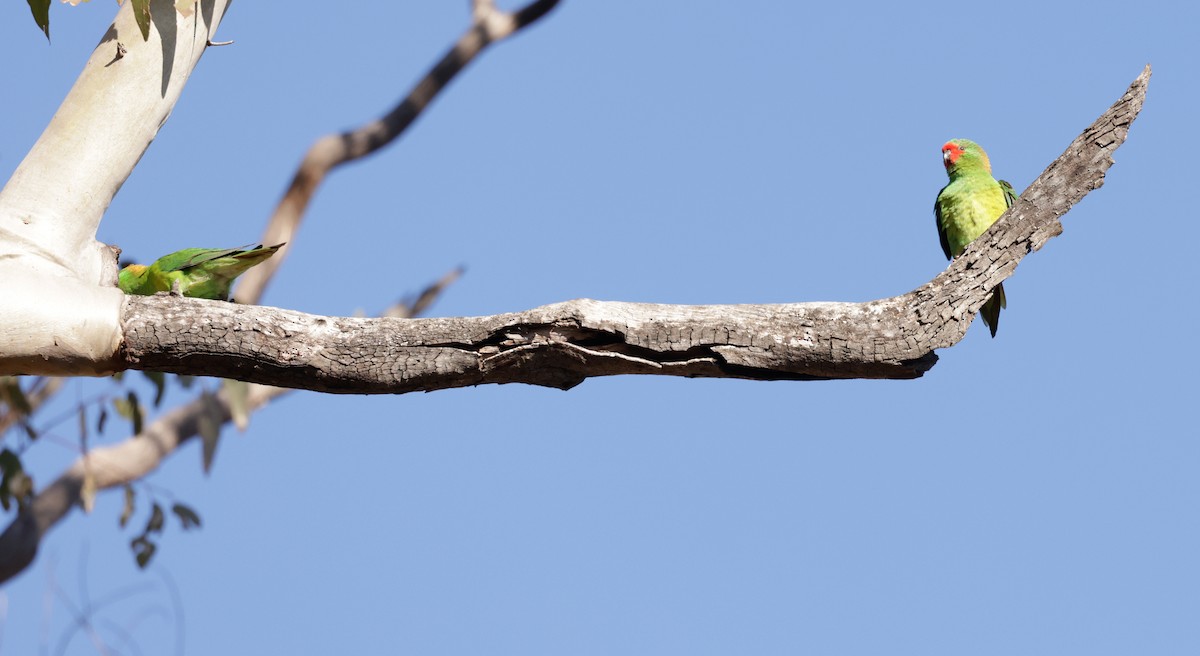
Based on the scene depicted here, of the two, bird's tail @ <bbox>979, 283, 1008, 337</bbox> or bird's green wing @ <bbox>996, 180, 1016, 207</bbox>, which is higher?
bird's green wing @ <bbox>996, 180, 1016, 207</bbox>

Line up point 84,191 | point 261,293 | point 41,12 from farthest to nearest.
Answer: point 261,293
point 41,12
point 84,191

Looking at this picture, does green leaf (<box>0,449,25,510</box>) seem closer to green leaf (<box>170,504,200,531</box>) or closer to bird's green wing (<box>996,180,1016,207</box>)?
green leaf (<box>170,504,200,531</box>)

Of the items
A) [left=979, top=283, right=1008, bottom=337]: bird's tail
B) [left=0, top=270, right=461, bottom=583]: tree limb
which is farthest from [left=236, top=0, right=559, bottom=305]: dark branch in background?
[left=979, top=283, right=1008, bottom=337]: bird's tail

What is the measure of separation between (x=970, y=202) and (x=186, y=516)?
16.8ft

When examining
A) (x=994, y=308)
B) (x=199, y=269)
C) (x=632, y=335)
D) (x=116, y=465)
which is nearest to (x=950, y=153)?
(x=994, y=308)

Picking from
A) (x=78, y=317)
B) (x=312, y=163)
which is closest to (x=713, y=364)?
(x=78, y=317)

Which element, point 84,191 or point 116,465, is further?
point 116,465

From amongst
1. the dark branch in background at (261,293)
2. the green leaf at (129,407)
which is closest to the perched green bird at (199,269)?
the green leaf at (129,407)

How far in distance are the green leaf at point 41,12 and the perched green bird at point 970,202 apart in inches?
148

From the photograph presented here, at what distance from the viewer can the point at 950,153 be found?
571 cm

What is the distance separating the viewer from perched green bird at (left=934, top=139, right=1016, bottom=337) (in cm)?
521

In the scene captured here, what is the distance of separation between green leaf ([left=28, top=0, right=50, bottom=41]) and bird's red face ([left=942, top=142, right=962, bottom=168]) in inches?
Result: 165

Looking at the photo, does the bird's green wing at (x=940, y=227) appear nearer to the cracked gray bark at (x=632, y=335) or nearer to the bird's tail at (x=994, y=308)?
the bird's tail at (x=994, y=308)

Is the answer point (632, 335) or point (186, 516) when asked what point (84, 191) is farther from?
point (186, 516)
